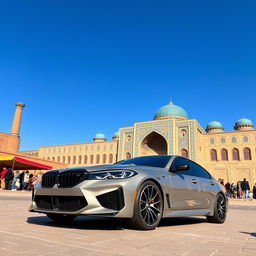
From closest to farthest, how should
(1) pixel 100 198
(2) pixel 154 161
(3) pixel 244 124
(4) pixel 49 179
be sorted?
(1) pixel 100 198
(4) pixel 49 179
(2) pixel 154 161
(3) pixel 244 124

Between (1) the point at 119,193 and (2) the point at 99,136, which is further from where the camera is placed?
(2) the point at 99,136

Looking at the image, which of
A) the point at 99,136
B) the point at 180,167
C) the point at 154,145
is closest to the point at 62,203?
the point at 180,167

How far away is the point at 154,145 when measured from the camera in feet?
137

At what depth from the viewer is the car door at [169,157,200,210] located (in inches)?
146

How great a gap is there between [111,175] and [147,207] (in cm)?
64

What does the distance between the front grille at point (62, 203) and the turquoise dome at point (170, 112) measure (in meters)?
41.7

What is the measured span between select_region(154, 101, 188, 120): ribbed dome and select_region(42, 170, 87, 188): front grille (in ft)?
136

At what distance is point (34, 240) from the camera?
7.42ft

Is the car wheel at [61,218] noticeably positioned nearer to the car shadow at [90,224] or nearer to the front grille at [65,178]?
the car shadow at [90,224]

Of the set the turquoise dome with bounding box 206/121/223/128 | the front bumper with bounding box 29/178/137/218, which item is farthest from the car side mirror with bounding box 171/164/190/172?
the turquoise dome with bounding box 206/121/223/128

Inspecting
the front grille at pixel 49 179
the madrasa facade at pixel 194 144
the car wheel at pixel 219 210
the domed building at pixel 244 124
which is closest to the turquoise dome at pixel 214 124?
the domed building at pixel 244 124

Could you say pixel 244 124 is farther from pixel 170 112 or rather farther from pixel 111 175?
pixel 111 175

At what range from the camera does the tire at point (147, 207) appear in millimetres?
3004

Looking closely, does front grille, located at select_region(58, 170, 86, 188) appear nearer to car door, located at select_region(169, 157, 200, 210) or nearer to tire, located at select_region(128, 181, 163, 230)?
tire, located at select_region(128, 181, 163, 230)
